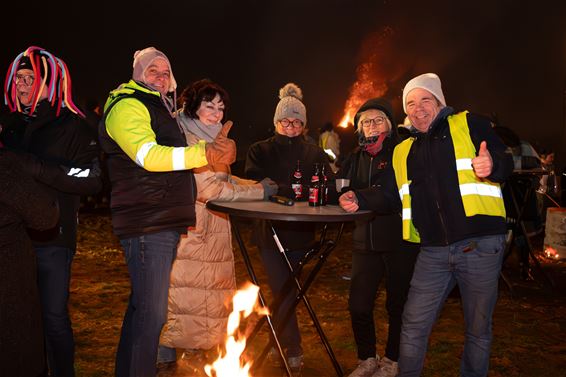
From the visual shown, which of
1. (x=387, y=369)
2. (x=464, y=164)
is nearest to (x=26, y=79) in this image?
(x=464, y=164)

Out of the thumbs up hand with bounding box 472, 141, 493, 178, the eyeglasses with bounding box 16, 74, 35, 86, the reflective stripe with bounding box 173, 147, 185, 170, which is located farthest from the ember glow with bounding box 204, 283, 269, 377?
the eyeglasses with bounding box 16, 74, 35, 86

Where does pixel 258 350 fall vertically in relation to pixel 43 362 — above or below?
below

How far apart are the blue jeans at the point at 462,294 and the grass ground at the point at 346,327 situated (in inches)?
42.9

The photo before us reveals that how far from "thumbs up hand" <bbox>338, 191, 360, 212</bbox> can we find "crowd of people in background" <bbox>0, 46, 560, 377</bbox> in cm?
1

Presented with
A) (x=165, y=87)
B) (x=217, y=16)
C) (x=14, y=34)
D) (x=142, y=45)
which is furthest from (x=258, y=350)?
(x=217, y=16)

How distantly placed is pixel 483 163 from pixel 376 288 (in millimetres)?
1425

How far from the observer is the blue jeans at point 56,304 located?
10.1 ft

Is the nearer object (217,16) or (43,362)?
(43,362)

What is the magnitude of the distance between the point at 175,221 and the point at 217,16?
857 inches

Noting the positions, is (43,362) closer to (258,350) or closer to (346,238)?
(258,350)

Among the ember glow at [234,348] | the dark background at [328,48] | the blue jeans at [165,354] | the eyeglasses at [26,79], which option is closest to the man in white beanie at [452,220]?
the ember glow at [234,348]

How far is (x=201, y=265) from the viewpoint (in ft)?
12.7

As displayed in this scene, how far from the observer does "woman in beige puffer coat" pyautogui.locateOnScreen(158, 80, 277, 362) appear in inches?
152

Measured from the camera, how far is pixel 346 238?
1041cm
